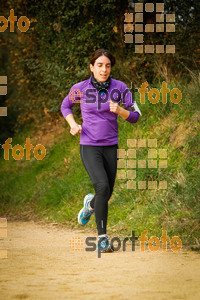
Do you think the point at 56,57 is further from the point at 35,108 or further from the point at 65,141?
the point at 35,108

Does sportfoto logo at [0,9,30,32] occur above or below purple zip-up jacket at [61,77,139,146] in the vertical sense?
above

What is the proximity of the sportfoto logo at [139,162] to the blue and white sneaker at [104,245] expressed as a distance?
2.15m

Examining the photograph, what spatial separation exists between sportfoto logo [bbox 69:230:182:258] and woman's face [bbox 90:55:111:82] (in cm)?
208

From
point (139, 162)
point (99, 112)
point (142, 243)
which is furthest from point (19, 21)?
point (142, 243)

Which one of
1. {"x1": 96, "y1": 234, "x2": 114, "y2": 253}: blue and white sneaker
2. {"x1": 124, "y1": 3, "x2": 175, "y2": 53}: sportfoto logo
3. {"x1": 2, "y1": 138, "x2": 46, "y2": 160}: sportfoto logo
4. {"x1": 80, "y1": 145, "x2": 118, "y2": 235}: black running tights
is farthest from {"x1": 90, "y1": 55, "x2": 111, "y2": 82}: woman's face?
{"x1": 2, "y1": 138, "x2": 46, "y2": 160}: sportfoto logo

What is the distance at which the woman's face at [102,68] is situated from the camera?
666cm

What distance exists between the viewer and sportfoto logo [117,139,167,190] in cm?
888

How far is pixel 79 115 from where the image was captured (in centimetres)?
1255

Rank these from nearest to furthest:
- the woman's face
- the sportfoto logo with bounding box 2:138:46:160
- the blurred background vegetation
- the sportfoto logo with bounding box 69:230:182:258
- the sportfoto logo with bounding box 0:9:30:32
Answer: the woman's face
the sportfoto logo with bounding box 69:230:182:258
the blurred background vegetation
the sportfoto logo with bounding box 0:9:30:32
the sportfoto logo with bounding box 2:138:46:160

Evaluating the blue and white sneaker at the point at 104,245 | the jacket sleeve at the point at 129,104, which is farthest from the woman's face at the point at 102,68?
the blue and white sneaker at the point at 104,245

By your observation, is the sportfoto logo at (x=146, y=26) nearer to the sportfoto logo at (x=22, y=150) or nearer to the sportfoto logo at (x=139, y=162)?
the sportfoto logo at (x=139, y=162)

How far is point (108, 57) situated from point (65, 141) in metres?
6.72

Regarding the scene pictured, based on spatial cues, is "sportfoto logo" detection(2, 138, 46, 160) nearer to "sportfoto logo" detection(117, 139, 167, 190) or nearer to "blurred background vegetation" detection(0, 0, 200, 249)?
"blurred background vegetation" detection(0, 0, 200, 249)

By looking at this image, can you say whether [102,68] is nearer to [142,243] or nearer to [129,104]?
[129,104]
